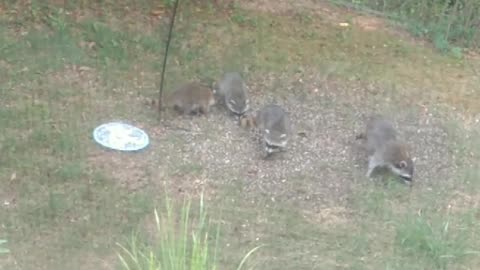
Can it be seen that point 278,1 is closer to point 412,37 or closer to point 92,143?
point 412,37

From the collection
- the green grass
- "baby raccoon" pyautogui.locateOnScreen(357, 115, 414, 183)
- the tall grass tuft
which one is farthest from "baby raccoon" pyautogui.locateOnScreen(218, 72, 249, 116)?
the green grass

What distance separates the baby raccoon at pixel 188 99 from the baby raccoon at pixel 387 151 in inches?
42.6

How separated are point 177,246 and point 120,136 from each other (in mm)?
2192

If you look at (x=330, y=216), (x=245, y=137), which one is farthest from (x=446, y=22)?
(x=330, y=216)

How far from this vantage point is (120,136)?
6254mm

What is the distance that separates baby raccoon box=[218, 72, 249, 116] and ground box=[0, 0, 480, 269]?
129 mm

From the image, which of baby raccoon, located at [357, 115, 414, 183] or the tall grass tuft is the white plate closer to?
the tall grass tuft

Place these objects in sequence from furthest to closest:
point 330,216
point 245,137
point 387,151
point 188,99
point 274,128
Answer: point 188,99
point 245,137
point 274,128
point 387,151
point 330,216

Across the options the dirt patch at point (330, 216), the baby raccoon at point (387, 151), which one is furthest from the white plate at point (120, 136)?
the baby raccoon at point (387, 151)

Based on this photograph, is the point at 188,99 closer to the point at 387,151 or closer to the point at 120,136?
the point at 120,136

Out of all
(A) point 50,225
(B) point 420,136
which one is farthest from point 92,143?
(B) point 420,136

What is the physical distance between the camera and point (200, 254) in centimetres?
386

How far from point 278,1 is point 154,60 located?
5.62 feet

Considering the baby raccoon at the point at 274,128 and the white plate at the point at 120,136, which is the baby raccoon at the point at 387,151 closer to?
the baby raccoon at the point at 274,128
